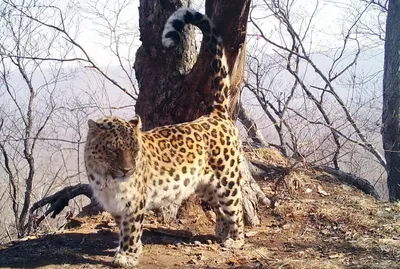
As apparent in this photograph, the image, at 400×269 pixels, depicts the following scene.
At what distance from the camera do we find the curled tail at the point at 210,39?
18.3 feet

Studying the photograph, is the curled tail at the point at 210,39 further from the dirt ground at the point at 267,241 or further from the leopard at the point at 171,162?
the dirt ground at the point at 267,241

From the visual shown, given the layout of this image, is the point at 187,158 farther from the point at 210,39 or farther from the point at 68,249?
the point at 68,249

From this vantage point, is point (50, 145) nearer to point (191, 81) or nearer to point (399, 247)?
point (191, 81)

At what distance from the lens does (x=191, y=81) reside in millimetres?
6426

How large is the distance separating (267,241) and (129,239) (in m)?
1.89

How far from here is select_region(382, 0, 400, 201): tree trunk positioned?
11016mm

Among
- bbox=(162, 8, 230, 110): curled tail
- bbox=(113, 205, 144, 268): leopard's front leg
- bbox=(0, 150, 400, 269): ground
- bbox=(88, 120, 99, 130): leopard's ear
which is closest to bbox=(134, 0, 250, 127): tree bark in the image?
bbox=(162, 8, 230, 110): curled tail

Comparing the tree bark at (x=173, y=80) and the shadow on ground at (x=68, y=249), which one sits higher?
the tree bark at (x=173, y=80)

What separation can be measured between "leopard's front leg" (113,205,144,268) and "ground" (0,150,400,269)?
17 centimetres

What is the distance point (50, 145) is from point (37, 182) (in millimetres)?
2201

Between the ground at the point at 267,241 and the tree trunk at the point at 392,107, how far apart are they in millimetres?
3669

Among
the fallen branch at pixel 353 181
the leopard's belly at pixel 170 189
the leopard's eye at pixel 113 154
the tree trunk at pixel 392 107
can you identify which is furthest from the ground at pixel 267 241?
the tree trunk at pixel 392 107

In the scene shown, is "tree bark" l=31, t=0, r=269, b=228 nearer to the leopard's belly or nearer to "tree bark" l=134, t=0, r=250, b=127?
"tree bark" l=134, t=0, r=250, b=127

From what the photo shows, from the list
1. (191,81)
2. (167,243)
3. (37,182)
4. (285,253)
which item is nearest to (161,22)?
(191,81)
